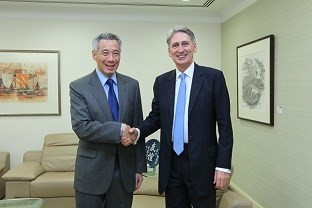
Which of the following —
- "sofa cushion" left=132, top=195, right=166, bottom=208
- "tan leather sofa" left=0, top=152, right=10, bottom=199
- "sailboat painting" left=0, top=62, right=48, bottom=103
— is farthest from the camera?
"sailboat painting" left=0, top=62, right=48, bottom=103

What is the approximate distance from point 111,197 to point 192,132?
58cm

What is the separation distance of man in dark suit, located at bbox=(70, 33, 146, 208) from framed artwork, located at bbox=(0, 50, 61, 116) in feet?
9.46

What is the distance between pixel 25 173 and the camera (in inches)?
142

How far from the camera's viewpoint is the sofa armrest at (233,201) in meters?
2.29

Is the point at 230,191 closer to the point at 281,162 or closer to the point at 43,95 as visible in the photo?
the point at 281,162

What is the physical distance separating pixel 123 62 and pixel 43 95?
4.02 ft

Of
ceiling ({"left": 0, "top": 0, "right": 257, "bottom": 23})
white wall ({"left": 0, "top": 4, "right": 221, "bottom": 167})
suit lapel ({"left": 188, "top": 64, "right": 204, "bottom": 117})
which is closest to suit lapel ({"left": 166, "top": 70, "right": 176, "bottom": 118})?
suit lapel ({"left": 188, "top": 64, "right": 204, "bottom": 117})

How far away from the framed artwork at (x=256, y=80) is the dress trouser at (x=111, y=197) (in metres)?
1.98

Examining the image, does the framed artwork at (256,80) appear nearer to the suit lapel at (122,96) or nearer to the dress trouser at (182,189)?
the dress trouser at (182,189)

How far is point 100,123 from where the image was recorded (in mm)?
1669

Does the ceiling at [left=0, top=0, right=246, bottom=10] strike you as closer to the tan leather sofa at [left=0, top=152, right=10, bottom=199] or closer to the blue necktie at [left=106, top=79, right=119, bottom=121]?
the tan leather sofa at [left=0, top=152, right=10, bottom=199]

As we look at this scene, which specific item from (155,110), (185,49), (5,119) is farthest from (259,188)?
(5,119)

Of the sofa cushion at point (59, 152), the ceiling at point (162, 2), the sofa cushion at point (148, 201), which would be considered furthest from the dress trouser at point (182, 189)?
the ceiling at point (162, 2)

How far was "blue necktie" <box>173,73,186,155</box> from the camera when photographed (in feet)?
5.83
